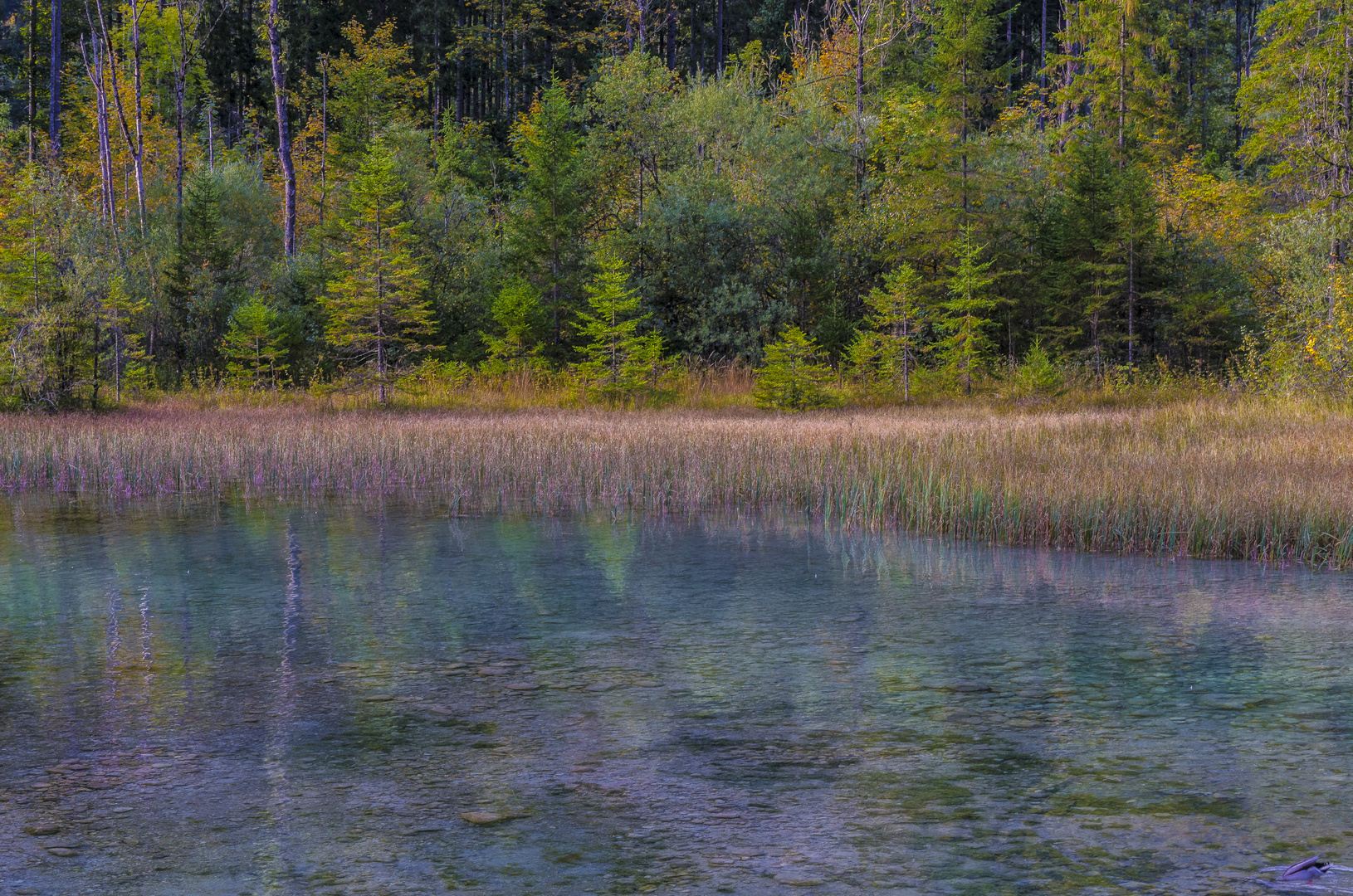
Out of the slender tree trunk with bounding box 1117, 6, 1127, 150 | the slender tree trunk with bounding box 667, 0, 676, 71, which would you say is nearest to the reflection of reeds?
the slender tree trunk with bounding box 1117, 6, 1127, 150

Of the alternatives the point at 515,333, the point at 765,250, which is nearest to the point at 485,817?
the point at 515,333

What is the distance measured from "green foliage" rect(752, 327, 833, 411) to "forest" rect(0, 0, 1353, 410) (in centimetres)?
6

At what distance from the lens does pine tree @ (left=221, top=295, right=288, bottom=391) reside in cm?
2808

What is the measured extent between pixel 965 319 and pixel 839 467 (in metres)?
15.4

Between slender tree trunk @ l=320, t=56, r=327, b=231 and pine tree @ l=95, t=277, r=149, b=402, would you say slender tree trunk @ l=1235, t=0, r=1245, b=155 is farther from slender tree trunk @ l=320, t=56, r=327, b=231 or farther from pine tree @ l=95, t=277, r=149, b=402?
pine tree @ l=95, t=277, r=149, b=402

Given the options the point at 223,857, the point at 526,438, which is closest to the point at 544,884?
the point at 223,857

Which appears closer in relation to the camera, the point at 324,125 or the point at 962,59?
the point at 962,59

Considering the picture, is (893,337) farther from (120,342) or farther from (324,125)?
(324,125)

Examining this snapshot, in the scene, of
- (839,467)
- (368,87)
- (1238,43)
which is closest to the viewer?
(839,467)

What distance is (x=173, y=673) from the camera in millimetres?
6703

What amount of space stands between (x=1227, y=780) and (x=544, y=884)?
2699mm

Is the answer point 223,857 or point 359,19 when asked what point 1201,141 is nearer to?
point 359,19

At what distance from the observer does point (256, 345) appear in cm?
2812

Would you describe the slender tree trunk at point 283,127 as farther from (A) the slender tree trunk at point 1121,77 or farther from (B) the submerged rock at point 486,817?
(B) the submerged rock at point 486,817
